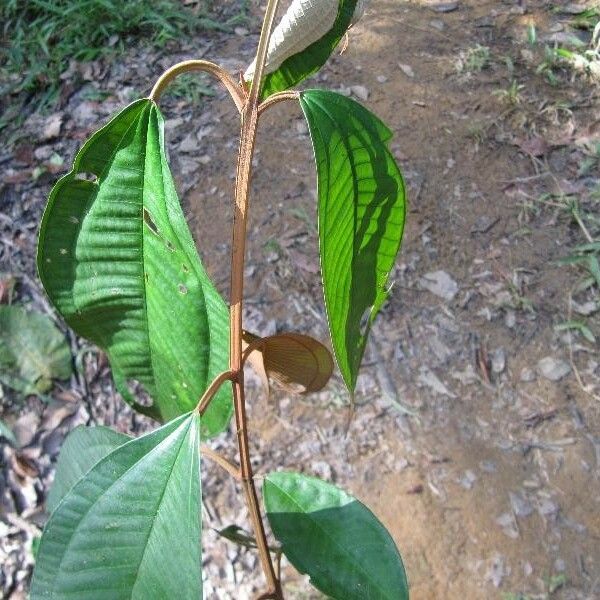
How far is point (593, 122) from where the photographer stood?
252 centimetres

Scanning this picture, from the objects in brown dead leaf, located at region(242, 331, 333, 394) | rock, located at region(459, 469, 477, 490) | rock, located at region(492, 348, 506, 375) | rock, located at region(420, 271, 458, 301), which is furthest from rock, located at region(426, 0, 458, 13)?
brown dead leaf, located at region(242, 331, 333, 394)

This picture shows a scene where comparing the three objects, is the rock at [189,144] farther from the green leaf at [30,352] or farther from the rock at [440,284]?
the rock at [440,284]

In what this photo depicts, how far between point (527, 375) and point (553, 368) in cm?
8

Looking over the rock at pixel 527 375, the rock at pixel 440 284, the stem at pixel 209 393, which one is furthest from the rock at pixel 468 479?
the stem at pixel 209 393

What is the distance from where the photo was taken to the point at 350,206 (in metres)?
0.61

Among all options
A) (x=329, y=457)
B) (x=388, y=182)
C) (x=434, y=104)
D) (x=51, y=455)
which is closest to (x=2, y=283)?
(x=51, y=455)

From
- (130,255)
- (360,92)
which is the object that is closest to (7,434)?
(130,255)

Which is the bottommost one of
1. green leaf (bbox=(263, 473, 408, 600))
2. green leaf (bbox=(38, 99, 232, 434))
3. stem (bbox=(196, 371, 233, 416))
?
green leaf (bbox=(263, 473, 408, 600))

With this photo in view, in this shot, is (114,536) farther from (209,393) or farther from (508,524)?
(508,524)

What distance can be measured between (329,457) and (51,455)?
70 cm

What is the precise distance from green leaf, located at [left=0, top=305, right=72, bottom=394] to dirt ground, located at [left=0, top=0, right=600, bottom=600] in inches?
2.3

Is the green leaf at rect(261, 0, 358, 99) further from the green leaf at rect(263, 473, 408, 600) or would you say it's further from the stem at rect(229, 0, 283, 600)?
the green leaf at rect(263, 473, 408, 600)

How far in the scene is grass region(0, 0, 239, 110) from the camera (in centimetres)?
267

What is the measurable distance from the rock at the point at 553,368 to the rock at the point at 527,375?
0.03 m
